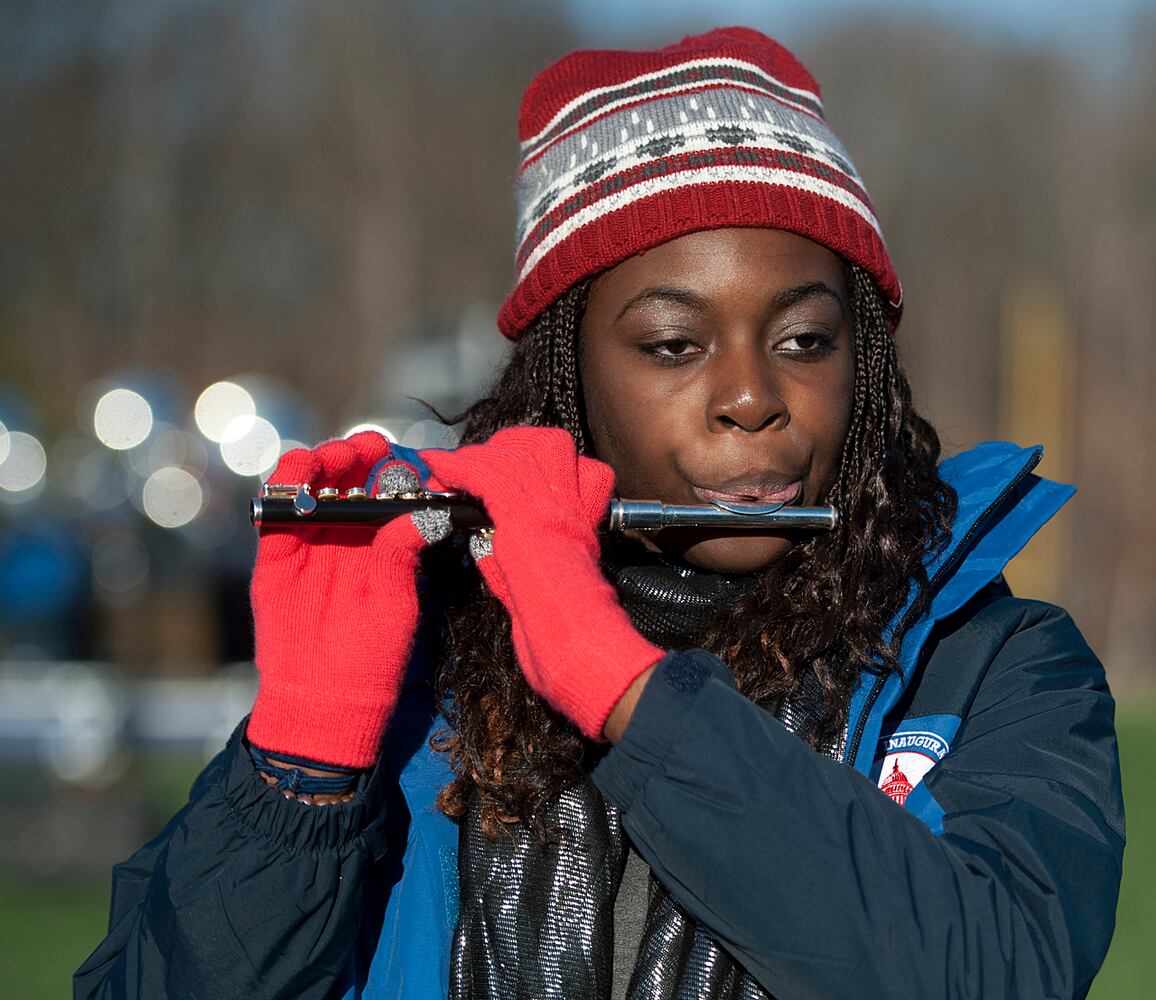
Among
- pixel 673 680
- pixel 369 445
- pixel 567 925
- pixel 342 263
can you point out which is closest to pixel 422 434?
pixel 369 445

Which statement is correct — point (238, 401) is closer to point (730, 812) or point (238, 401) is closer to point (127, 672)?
point (127, 672)

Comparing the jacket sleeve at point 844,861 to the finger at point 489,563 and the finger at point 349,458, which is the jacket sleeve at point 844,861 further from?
the finger at point 349,458

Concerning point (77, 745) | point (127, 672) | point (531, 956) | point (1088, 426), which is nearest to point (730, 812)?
point (531, 956)

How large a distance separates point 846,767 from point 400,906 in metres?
0.64

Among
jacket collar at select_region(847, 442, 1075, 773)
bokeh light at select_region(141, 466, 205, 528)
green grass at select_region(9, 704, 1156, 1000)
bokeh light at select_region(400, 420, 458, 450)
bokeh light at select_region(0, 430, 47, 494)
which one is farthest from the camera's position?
bokeh light at select_region(141, 466, 205, 528)

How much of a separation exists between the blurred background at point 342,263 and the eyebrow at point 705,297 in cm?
954

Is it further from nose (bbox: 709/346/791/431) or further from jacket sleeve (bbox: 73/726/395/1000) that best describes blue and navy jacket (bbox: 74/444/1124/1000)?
nose (bbox: 709/346/791/431)

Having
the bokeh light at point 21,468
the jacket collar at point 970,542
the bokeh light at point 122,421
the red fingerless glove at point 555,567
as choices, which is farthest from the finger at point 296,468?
the bokeh light at point 21,468

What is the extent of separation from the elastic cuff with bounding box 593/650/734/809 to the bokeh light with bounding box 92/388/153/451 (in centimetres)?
1023

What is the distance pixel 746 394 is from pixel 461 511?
1.32 feet

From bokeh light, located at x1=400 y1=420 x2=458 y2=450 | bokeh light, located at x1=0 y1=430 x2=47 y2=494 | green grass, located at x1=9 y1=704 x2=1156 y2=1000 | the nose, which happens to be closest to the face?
the nose

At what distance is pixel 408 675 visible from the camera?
2152 millimetres

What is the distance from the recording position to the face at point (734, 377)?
206cm

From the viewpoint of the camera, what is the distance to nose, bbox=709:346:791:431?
2023 millimetres
